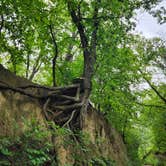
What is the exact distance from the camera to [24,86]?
8.74 metres

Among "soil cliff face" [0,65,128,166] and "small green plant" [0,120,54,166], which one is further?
"soil cliff face" [0,65,128,166]

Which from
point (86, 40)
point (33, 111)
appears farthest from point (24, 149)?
point (86, 40)

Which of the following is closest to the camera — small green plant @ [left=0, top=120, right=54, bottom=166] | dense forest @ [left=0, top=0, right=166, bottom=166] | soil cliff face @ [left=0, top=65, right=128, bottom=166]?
small green plant @ [left=0, top=120, right=54, bottom=166]

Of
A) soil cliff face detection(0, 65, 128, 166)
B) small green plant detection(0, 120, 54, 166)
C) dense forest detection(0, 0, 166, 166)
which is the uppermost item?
dense forest detection(0, 0, 166, 166)

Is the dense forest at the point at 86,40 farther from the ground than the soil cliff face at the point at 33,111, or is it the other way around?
the dense forest at the point at 86,40

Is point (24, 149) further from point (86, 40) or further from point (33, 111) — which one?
point (86, 40)

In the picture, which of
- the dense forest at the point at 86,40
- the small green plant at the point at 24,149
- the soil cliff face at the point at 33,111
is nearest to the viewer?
the small green plant at the point at 24,149

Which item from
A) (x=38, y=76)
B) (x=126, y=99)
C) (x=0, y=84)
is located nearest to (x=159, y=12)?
(x=126, y=99)

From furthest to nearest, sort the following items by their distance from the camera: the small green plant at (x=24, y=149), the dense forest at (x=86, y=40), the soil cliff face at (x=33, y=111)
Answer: the dense forest at (x=86, y=40) → the soil cliff face at (x=33, y=111) → the small green plant at (x=24, y=149)

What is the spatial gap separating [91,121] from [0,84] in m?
4.59

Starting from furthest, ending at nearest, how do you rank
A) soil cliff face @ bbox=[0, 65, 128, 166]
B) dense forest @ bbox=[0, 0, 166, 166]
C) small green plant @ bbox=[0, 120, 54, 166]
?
dense forest @ bbox=[0, 0, 166, 166], soil cliff face @ bbox=[0, 65, 128, 166], small green plant @ bbox=[0, 120, 54, 166]

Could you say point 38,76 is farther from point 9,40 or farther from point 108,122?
point 9,40

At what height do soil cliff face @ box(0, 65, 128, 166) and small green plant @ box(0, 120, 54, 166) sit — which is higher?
soil cliff face @ box(0, 65, 128, 166)

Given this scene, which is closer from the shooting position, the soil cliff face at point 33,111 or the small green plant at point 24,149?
the small green plant at point 24,149
